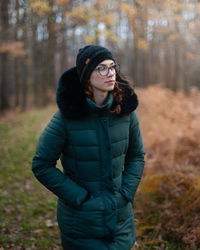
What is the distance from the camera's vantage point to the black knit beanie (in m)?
2.12

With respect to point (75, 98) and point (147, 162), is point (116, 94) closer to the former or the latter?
point (75, 98)

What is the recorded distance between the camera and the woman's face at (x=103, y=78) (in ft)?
6.97

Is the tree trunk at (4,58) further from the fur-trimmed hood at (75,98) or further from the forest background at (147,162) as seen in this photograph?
the fur-trimmed hood at (75,98)

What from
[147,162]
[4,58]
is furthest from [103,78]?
[4,58]

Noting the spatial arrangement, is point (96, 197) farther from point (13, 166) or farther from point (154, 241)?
point (13, 166)

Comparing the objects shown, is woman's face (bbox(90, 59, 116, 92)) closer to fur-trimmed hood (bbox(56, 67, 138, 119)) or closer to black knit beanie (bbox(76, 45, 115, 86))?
black knit beanie (bbox(76, 45, 115, 86))

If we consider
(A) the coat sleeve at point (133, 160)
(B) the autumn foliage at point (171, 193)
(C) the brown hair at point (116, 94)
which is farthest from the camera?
(B) the autumn foliage at point (171, 193)

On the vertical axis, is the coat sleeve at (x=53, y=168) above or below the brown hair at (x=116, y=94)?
below

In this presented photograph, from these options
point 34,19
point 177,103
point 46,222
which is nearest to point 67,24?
point 34,19

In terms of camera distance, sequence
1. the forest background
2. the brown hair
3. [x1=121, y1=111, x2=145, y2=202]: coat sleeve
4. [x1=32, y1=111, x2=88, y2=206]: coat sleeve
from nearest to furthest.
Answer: [x1=32, y1=111, x2=88, y2=206]: coat sleeve → the brown hair → [x1=121, y1=111, x2=145, y2=202]: coat sleeve → the forest background

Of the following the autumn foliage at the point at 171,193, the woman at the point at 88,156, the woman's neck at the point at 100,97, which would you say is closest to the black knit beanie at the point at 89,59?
the woman at the point at 88,156

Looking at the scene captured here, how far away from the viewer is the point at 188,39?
1789 centimetres

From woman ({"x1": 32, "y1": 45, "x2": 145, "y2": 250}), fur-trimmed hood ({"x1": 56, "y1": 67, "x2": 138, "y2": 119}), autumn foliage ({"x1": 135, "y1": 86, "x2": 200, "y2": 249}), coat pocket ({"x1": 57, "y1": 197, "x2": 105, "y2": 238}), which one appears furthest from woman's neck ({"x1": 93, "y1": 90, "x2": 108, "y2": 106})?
autumn foliage ({"x1": 135, "y1": 86, "x2": 200, "y2": 249})

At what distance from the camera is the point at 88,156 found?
208cm
